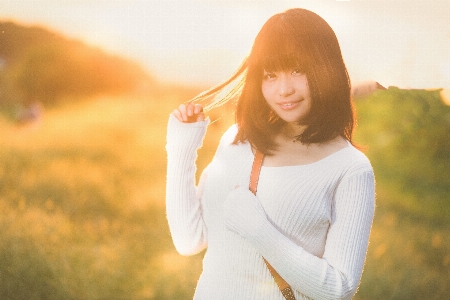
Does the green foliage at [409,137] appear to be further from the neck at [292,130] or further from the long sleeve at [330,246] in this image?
the long sleeve at [330,246]

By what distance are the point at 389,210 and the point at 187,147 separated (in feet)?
9.40

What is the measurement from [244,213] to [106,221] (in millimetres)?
2198

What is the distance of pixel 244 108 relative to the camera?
1.25m

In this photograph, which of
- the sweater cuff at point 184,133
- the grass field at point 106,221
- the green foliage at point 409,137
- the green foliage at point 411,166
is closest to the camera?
the sweater cuff at point 184,133

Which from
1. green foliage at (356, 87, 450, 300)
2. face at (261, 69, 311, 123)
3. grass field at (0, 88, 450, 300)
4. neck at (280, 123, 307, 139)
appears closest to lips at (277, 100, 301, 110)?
face at (261, 69, 311, 123)

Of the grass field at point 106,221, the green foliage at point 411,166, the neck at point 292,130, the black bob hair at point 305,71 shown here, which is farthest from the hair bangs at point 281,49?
the green foliage at point 411,166

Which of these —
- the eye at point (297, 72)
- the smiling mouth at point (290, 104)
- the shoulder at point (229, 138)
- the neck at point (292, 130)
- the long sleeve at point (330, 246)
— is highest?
the eye at point (297, 72)

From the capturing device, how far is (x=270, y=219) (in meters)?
1.13

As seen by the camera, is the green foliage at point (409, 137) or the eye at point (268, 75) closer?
the eye at point (268, 75)

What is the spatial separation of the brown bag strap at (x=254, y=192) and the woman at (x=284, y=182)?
0.04 ft

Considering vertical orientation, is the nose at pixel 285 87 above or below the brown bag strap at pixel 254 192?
above

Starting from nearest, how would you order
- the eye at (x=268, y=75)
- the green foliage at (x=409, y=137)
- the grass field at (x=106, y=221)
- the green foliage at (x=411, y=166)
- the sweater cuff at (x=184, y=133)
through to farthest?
the eye at (x=268, y=75)
the sweater cuff at (x=184, y=133)
the grass field at (x=106, y=221)
the green foliage at (x=411, y=166)
the green foliage at (x=409, y=137)

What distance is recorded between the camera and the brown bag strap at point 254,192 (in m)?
1.10

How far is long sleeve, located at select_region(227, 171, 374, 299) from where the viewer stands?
104 cm
